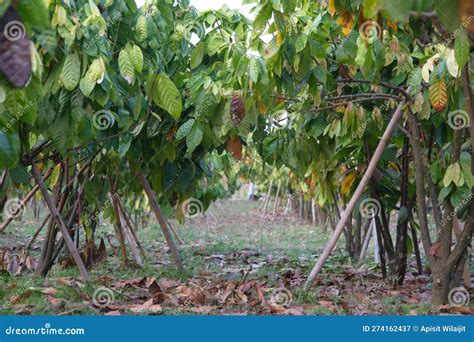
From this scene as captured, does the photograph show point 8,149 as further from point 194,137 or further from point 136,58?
point 194,137

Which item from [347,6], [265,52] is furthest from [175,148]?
[347,6]

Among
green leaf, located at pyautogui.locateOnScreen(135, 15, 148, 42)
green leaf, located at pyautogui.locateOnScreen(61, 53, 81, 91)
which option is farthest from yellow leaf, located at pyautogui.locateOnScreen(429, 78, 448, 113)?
green leaf, located at pyautogui.locateOnScreen(61, 53, 81, 91)

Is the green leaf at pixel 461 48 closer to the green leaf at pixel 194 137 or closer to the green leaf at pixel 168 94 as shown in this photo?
the green leaf at pixel 168 94

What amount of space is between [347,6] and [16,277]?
3248 mm

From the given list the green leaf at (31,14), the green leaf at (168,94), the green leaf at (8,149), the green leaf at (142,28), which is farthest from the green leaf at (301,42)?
the green leaf at (31,14)

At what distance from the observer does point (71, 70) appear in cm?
328

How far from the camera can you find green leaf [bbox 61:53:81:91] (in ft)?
10.7

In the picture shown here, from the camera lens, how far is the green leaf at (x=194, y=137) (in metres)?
4.00

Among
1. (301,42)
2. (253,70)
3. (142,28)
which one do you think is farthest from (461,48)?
(142,28)

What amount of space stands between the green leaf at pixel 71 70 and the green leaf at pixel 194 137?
939 millimetres

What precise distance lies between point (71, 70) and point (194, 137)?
3.25ft

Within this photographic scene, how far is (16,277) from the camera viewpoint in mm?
4820

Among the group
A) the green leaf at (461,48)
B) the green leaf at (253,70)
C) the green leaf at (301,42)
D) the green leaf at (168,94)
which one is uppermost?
the green leaf at (301,42)

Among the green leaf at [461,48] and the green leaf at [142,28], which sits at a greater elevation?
the green leaf at [142,28]
